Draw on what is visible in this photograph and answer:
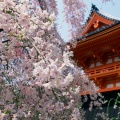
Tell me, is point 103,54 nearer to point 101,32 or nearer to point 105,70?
point 105,70

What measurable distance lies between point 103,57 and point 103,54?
0.19 meters

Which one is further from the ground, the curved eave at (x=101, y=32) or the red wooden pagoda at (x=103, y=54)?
the curved eave at (x=101, y=32)

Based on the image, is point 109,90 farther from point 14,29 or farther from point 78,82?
point 14,29

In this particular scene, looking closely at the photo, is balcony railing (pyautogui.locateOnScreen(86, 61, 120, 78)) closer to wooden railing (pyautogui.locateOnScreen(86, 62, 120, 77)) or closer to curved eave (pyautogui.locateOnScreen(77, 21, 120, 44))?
wooden railing (pyautogui.locateOnScreen(86, 62, 120, 77))

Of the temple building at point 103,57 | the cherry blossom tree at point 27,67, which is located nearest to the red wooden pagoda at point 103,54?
the temple building at point 103,57

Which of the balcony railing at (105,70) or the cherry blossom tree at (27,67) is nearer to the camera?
the cherry blossom tree at (27,67)

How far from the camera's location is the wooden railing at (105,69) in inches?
445

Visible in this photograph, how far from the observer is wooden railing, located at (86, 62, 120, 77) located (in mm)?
11300

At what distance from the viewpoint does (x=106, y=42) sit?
11352 millimetres

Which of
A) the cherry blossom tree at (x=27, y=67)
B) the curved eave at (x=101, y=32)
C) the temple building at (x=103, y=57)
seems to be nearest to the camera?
the cherry blossom tree at (x=27, y=67)

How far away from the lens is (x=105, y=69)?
11.9 m

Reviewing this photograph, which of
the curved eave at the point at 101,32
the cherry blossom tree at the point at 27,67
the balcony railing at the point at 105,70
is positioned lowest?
the cherry blossom tree at the point at 27,67

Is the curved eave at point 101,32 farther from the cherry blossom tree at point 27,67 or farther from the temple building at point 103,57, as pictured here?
the cherry blossom tree at point 27,67

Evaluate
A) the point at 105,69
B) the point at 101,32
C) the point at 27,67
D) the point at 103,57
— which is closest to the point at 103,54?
the point at 103,57
